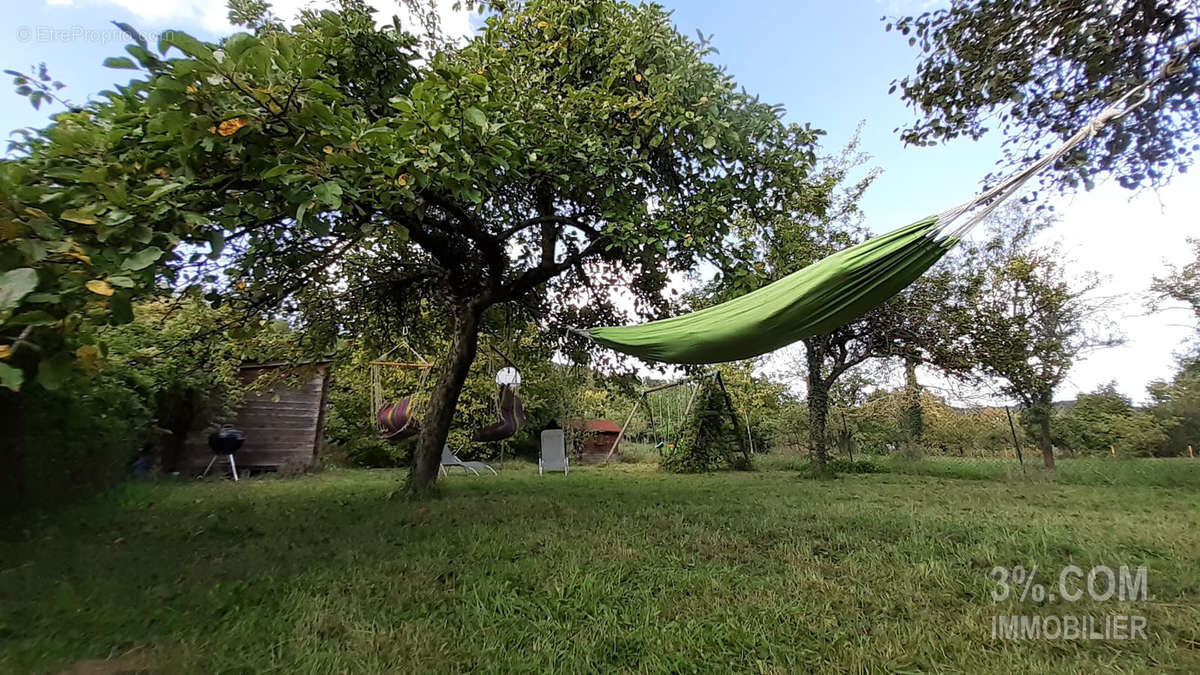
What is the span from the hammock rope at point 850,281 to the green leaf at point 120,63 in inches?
93.7

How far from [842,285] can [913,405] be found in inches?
333

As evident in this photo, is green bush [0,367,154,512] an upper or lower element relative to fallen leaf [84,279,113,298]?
lower

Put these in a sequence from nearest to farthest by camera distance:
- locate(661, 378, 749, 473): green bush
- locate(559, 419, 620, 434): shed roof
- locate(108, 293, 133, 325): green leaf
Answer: locate(108, 293, 133, 325): green leaf < locate(661, 378, 749, 473): green bush < locate(559, 419, 620, 434): shed roof

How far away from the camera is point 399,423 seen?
649 centimetres

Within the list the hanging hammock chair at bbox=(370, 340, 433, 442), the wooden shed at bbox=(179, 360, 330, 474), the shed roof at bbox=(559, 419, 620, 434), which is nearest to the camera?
the hanging hammock chair at bbox=(370, 340, 433, 442)

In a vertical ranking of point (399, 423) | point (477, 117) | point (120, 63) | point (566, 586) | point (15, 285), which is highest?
point (477, 117)

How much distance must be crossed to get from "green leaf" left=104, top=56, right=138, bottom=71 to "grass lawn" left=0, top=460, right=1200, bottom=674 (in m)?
2.01

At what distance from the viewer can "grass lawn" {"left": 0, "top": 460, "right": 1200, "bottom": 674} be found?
72.2 inches

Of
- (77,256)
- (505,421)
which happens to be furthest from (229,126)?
(505,421)

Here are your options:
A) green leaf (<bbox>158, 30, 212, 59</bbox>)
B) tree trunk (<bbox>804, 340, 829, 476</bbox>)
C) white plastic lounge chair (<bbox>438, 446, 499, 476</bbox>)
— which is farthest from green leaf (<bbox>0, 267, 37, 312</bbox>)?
tree trunk (<bbox>804, 340, 829, 476</bbox>)

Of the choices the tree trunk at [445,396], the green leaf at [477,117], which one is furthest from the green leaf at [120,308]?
the tree trunk at [445,396]

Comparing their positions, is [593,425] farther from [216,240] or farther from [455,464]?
[216,240]

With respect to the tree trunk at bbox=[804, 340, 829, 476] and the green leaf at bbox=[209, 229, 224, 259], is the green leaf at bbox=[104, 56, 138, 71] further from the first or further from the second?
the tree trunk at bbox=[804, 340, 829, 476]

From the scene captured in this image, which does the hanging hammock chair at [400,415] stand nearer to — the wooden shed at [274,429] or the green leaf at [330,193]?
the wooden shed at [274,429]
